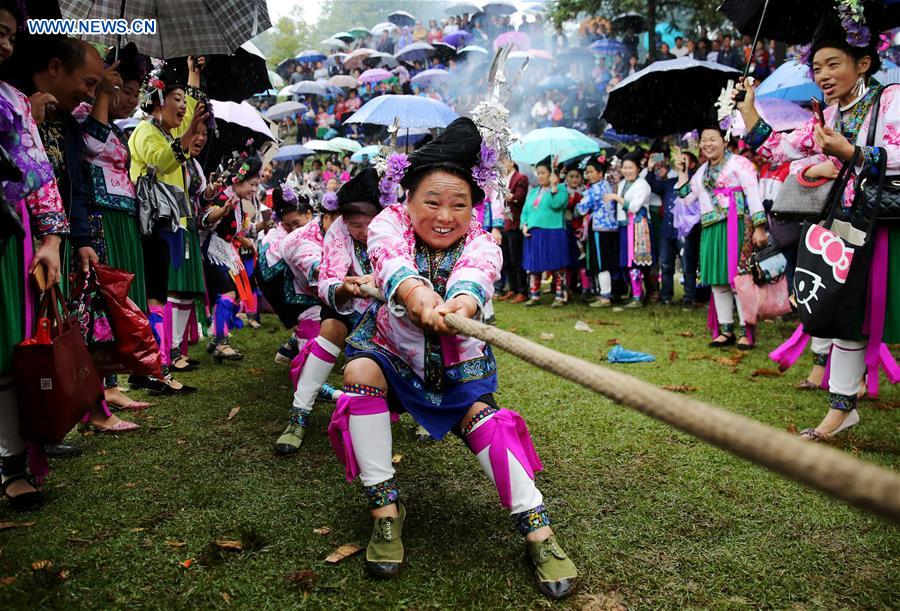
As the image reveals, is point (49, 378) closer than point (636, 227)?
Yes

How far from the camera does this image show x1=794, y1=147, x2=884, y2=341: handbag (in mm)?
3201

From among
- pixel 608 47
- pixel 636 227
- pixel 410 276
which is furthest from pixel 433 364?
pixel 608 47

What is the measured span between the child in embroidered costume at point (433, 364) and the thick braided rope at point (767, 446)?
97 centimetres

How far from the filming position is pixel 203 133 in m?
4.79

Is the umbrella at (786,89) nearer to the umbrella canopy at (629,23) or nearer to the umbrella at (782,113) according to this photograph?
the umbrella at (782,113)

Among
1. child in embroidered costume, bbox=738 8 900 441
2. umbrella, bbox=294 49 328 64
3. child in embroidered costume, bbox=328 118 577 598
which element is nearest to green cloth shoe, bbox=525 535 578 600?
child in embroidered costume, bbox=328 118 577 598

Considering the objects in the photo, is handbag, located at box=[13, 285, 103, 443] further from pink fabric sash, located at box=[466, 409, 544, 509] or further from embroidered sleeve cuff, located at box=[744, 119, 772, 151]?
embroidered sleeve cuff, located at box=[744, 119, 772, 151]

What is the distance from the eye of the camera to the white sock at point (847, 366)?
11.4 ft

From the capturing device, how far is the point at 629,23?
1714cm

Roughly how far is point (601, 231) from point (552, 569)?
7.78m

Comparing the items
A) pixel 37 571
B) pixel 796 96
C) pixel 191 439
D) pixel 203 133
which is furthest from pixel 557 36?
pixel 37 571

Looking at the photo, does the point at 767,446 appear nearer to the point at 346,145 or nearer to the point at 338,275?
the point at 338,275

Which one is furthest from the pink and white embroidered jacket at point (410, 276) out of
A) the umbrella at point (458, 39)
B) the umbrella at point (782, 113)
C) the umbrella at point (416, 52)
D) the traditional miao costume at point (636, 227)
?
the umbrella at point (458, 39)

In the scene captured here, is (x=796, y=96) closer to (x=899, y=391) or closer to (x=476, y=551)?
(x=899, y=391)
